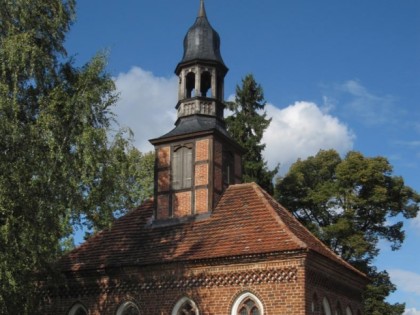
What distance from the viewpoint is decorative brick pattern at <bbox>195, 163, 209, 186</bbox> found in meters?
20.7

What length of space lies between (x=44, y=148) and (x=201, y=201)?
6394 millimetres

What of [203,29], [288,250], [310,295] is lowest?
[310,295]

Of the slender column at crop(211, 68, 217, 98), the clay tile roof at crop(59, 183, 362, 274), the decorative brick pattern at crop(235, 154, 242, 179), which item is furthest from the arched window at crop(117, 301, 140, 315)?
the slender column at crop(211, 68, 217, 98)

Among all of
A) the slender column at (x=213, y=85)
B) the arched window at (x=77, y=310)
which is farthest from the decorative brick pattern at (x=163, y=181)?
the arched window at (x=77, y=310)

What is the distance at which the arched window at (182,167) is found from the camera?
21.1 meters

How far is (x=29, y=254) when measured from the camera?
1484 cm

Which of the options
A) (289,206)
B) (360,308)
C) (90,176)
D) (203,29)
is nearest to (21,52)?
(90,176)

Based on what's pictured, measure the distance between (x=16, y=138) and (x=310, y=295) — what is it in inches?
341

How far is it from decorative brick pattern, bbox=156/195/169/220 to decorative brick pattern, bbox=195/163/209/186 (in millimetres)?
1264

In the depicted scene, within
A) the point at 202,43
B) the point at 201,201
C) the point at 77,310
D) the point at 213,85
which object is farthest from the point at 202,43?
the point at 77,310

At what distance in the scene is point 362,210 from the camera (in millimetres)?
30484

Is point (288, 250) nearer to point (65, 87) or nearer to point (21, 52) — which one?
point (65, 87)

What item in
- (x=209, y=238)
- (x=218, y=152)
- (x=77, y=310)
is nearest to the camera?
A: (x=209, y=238)

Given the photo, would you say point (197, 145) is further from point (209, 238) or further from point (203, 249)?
point (203, 249)
